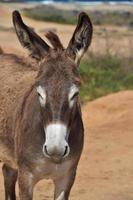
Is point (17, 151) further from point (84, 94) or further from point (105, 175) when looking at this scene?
point (84, 94)

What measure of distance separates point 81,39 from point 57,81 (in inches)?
21.8

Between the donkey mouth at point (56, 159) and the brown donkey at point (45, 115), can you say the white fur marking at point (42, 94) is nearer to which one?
the brown donkey at point (45, 115)

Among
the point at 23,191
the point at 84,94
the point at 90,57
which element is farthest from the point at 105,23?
the point at 23,191

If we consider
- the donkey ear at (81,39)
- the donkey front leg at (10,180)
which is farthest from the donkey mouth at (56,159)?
the donkey front leg at (10,180)

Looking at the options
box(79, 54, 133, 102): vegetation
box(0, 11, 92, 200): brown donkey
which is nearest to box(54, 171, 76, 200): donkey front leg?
box(0, 11, 92, 200): brown donkey

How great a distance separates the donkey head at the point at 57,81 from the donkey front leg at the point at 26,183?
2.46 feet

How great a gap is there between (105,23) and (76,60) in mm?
50317

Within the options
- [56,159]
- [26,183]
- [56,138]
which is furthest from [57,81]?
[26,183]

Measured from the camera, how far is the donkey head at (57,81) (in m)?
6.09

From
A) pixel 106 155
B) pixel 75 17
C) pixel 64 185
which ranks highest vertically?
pixel 64 185

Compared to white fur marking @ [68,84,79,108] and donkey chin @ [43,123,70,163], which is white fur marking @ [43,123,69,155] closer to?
donkey chin @ [43,123,70,163]

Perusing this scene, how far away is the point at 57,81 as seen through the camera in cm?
625

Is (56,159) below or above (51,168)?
above

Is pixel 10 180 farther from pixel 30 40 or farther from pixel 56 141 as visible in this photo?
pixel 56 141
